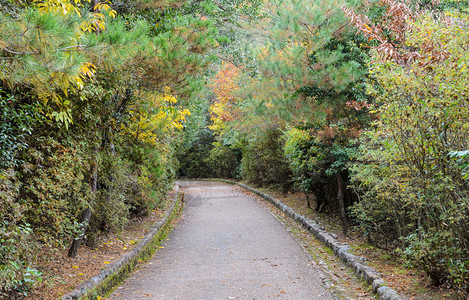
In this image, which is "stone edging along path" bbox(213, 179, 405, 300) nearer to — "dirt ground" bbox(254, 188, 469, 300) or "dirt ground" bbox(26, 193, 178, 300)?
"dirt ground" bbox(254, 188, 469, 300)

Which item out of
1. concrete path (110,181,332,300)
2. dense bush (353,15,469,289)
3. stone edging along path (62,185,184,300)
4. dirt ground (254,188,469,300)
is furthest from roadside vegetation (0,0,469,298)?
concrete path (110,181,332,300)

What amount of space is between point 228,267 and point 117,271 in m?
1.95

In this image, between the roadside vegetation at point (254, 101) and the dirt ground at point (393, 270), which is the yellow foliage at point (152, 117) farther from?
the dirt ground at point (393, 270)

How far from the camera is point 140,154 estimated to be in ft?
31.2

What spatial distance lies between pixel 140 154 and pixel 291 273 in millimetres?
4910

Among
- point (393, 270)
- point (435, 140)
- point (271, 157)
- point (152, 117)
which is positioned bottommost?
point (393, 270)

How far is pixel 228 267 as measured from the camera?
6.95 m

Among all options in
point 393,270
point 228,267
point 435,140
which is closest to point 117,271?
point 228,267

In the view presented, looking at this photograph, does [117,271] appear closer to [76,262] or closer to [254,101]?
[76,262]

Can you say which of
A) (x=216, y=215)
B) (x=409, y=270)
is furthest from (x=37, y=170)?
(x=216, y=215)

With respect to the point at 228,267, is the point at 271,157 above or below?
above

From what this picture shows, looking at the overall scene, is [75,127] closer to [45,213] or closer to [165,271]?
[45,213]

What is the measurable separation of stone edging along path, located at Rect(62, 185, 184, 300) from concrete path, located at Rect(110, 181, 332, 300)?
19 centimetres

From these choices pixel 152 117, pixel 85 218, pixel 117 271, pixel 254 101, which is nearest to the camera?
pixel 117 271
